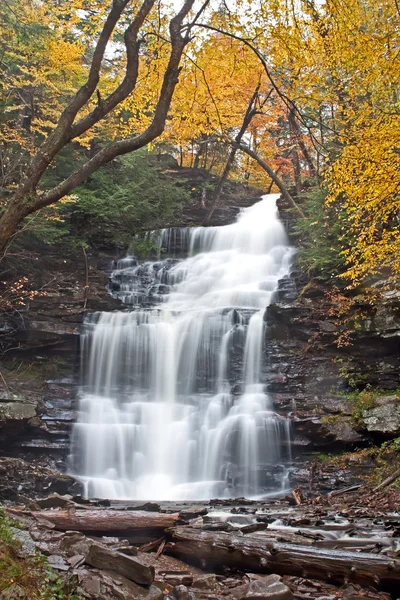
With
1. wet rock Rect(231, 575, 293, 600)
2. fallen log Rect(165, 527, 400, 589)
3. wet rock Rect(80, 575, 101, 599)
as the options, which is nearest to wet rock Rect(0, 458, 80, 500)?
fallen log Rect(165, 527, 400, 589)

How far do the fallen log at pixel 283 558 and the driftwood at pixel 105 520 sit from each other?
32cm

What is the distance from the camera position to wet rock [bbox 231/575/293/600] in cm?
389

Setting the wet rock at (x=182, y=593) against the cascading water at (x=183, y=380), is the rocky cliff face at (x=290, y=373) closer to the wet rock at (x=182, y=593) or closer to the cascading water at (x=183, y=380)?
the cascading water at (x=183, y=380)

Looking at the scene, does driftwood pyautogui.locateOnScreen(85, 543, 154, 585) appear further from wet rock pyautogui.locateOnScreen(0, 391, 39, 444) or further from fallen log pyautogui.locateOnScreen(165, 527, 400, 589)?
wet rock pyautogui.locateOnScreen(0, 391, 39, 444)

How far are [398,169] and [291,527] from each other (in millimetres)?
6138

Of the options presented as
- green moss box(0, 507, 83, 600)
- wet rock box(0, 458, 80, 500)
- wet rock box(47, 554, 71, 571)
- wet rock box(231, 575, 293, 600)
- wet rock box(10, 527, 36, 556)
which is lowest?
wet rock box(0, 458, 80, 500)

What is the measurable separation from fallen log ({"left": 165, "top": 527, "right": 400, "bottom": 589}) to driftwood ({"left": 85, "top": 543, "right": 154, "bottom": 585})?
43.3 inches

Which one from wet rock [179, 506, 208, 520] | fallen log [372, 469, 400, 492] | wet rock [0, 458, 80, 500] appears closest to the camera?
wet rock [179, 506, 208, 520]

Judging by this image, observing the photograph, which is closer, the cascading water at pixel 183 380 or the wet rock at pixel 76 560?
the wet rock at pixel 76 560

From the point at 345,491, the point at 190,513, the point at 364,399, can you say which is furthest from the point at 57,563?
the point at 364,399

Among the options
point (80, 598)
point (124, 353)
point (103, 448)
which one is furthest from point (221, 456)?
point (80, 598)

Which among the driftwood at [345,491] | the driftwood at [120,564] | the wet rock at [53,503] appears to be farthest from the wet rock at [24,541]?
the driftwood at [345,491]

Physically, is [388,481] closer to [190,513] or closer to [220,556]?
[190,513]

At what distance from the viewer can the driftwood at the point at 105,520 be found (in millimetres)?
5367
